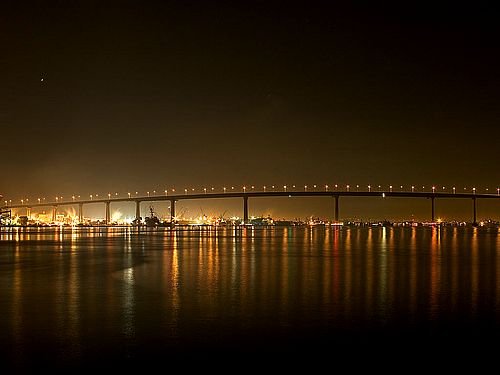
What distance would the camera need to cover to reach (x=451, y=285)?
2378cm

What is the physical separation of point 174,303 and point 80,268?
14284 mm

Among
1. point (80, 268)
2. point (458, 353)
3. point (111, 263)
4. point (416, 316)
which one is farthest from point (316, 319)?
point (111, 263)

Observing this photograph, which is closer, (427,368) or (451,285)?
(427,368)

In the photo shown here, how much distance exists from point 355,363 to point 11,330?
8.11 metres

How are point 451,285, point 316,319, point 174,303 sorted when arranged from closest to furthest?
point 316,319 → point 174,303 → point 451,285

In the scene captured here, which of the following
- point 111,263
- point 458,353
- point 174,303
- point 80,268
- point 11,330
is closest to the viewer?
point 458,353

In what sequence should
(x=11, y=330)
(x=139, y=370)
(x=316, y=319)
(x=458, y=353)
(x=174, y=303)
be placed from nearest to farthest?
(x=139, y=370) < (x=458, y=353) < (x=11, y=330) < (x=316, y=319) < (x=174, y=303)

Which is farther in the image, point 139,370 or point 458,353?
point 458,353

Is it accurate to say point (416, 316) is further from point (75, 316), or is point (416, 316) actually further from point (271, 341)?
point (75, 316)

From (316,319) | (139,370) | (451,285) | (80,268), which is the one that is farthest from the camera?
(80,268)

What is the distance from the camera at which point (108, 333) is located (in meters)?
14.2

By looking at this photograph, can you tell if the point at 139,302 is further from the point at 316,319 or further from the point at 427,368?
the point at 427,368

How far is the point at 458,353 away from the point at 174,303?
9.08 m

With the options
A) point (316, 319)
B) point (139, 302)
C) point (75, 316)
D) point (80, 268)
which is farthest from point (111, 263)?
point (316, 319)
